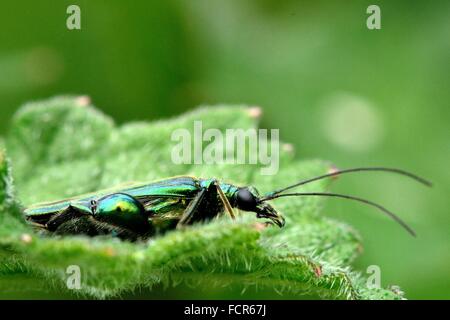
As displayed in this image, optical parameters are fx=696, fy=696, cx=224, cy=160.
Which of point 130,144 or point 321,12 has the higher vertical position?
point 321,12

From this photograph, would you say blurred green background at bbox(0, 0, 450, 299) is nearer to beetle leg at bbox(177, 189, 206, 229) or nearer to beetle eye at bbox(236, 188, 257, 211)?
beetle eye at bbox(236, 188, 257, 211)

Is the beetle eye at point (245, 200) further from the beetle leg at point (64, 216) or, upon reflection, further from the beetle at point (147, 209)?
the beetle leg at point (64, 216)

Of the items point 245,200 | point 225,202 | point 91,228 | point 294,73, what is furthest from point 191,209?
point 294,73

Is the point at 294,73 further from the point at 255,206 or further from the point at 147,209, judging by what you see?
the point at 147,209

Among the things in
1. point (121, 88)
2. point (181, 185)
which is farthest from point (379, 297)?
point (121, 88)
